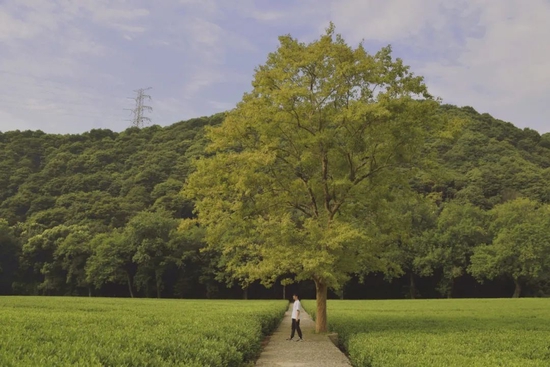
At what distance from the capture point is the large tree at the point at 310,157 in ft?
60.8

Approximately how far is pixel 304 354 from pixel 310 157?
8394mm

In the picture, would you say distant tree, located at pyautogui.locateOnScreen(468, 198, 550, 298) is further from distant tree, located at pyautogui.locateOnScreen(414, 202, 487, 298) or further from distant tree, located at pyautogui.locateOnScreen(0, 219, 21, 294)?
distant tree, located at pyautogui.locateOnScreen(0, 219, 21, 294)

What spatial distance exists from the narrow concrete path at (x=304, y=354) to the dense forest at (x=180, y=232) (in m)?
43.3

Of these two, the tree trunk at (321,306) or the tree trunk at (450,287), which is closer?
the tree trunk at (321,306)

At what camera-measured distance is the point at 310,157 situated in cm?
1969

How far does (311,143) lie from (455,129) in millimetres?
5966

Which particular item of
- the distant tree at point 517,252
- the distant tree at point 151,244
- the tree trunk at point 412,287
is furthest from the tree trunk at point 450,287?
the distant tree at point 151,244

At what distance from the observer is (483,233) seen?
232 feet

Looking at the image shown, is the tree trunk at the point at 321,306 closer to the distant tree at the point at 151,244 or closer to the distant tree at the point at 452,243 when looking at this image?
the distant tree at the point at 151,244

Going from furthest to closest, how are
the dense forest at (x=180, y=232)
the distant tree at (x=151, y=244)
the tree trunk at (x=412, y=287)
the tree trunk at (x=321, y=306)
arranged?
the tree trunk at (x=412, y=287) → the dense forest at (x=180, y=232) → the distant tree at (x=151, y=244) → the tree trunk at (x=321, y=306)

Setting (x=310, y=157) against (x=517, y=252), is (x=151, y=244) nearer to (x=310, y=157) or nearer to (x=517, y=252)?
(x=310, y=157)

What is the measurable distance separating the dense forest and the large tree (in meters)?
42.3

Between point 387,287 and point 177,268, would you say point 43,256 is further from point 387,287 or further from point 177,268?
point 387,287

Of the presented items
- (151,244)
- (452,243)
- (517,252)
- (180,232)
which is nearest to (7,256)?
(151,244)
